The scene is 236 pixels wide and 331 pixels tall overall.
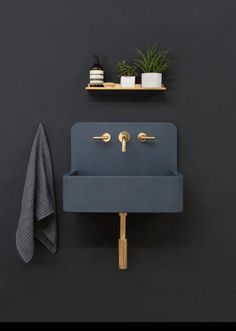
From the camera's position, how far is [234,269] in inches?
95.6

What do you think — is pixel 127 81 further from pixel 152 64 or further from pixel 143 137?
pixel 143 137

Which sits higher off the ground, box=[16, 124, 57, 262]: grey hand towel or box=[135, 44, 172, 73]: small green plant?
box=[135, 44, 172, 73]: small green plant

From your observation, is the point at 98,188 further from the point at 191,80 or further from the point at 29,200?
the point at 191,80

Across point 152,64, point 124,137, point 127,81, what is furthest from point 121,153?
point 152,64

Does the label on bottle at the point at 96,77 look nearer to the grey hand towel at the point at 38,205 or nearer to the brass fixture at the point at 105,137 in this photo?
the brass fixture at the point at 105,137

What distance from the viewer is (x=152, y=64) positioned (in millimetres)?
2285

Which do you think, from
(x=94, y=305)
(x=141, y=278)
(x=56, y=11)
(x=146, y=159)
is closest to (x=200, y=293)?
(x=141, y=278)

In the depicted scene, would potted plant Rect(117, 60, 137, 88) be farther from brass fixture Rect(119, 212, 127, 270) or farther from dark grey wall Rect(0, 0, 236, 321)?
brass fixture Rect(119, 212, 127, 270)

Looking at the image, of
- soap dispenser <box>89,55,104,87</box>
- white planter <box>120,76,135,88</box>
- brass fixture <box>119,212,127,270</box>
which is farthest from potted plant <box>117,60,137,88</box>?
brass fixture <box>119,212,127,270</box>

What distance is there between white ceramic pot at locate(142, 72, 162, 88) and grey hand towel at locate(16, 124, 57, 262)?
62 centimetres

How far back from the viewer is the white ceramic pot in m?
2.27

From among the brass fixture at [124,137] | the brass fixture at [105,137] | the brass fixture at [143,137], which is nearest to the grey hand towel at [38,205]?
the brass fixture at [105,137]

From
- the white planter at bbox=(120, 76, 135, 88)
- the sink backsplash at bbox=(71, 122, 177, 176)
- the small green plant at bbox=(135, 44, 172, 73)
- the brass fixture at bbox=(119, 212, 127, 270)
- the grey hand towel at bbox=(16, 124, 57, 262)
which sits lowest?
the brass fixture at bbox=(119, 212, 127, 270)

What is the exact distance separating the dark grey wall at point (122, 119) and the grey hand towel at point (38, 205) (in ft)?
0.20
